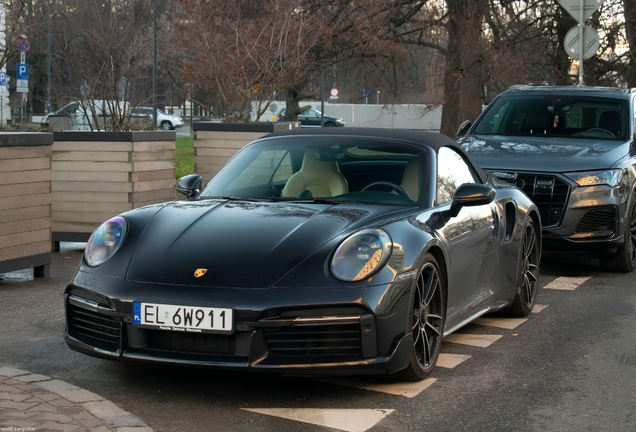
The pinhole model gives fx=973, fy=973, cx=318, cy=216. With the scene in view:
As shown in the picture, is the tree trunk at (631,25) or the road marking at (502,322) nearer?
the road marking at (502,322)

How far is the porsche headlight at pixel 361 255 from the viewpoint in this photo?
466cm

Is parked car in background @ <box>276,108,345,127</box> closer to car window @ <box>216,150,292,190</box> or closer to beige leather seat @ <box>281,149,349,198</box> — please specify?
car window @ <box>216,150,292,190</box>

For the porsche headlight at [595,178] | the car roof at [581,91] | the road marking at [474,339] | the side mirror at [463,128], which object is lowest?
the road marking at [474,339]

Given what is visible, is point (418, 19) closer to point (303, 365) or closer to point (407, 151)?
point (407, 151)

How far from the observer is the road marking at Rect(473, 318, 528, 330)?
6.88m

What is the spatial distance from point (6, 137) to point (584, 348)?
15.8 ft

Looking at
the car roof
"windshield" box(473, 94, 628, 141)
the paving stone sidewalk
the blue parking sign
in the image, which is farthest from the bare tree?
the blue parking sign

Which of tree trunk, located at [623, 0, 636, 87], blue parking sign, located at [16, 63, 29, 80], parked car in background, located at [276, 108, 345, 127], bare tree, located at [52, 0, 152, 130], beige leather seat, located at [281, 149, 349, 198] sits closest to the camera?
beige leather seat, located at [281, 149, 349, 198]

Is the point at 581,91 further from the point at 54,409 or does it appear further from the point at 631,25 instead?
the point at 631,25

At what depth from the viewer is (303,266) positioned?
4.66 meters

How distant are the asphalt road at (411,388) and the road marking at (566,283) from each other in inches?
64.1

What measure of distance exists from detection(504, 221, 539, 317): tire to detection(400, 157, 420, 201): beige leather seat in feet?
4.86

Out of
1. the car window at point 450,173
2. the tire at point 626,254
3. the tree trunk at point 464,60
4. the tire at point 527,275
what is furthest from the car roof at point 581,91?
the tree trunk at point 464,60

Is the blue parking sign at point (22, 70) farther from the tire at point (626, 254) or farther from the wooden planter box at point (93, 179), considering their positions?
the tire at point (626, 254)
